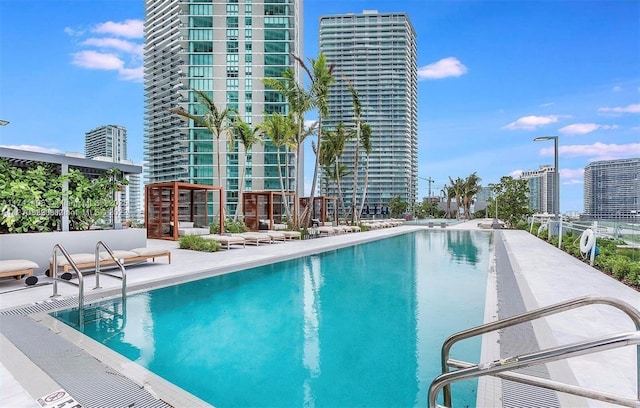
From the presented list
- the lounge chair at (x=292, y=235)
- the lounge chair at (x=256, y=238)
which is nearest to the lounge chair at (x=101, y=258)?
the lounge chair at (x=256, y=238)

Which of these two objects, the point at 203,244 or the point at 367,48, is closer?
the point at 203,244

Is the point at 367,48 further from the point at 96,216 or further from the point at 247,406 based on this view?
the point at 247,406

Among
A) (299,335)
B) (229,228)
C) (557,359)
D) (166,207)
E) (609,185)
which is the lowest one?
(299,335)

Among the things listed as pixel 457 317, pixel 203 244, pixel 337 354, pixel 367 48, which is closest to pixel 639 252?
pixel 457 317

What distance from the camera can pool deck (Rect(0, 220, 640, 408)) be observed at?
301cm

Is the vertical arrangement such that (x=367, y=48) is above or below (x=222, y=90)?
above

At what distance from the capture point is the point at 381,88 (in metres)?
67.5

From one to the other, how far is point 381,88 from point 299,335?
68175mm

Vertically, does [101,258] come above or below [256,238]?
above

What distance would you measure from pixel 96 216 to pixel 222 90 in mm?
46333

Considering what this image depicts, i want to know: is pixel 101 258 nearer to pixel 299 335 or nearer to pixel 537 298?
pixel 299 335

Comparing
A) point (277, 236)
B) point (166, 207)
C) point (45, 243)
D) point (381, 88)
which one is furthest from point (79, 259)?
point (381, 88)

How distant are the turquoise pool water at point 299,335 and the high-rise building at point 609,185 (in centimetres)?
2211

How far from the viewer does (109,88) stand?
1860 inches
